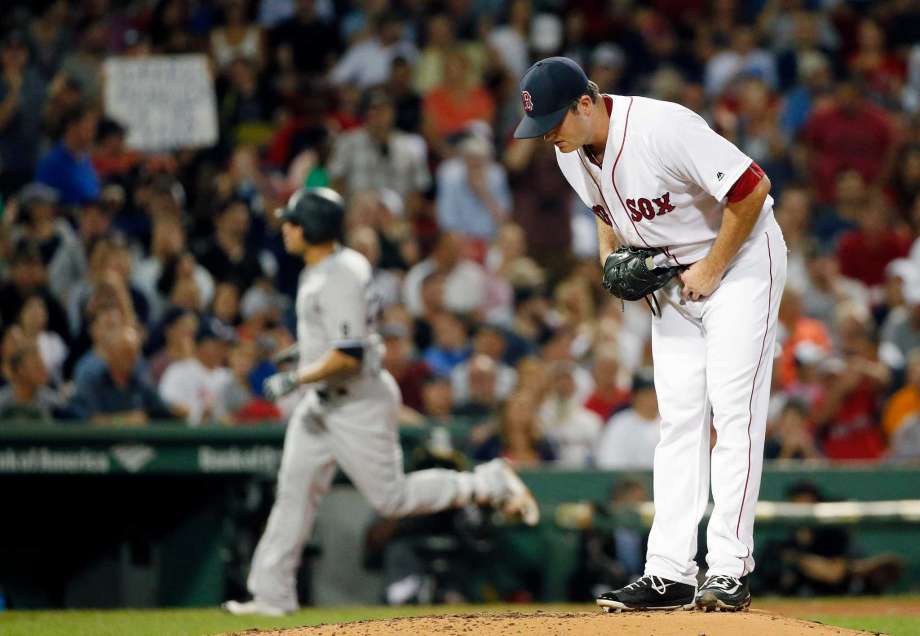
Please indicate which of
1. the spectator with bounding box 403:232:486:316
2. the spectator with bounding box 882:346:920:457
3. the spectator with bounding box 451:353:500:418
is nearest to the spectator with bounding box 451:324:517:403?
the spectator with bounding box 451:353:500:418

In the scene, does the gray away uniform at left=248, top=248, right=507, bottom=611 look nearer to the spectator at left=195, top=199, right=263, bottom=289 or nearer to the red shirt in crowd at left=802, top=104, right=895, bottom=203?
the spectator at left=195, top=199, right=263, bottom=289

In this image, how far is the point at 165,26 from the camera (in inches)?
531

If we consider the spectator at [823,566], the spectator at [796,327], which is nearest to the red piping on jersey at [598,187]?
the spectator at [823,566]

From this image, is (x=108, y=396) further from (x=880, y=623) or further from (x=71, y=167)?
(x=880, y=623)

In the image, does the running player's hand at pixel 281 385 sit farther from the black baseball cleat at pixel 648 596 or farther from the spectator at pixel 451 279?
the spectator at pixel 451 279

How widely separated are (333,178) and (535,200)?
1808 millimetres

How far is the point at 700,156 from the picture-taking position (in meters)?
5.19

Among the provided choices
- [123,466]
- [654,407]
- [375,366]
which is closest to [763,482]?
[654,407]

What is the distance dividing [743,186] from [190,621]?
126 inches

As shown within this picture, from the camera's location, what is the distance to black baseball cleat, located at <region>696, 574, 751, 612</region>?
5203 mm

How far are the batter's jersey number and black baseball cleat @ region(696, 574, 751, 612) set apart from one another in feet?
4.11

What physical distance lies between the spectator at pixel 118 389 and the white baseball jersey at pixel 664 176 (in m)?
4.77

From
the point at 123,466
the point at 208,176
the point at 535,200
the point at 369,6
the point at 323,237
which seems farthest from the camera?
the point at 369,6

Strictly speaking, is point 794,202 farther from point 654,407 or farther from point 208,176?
point 208,176
